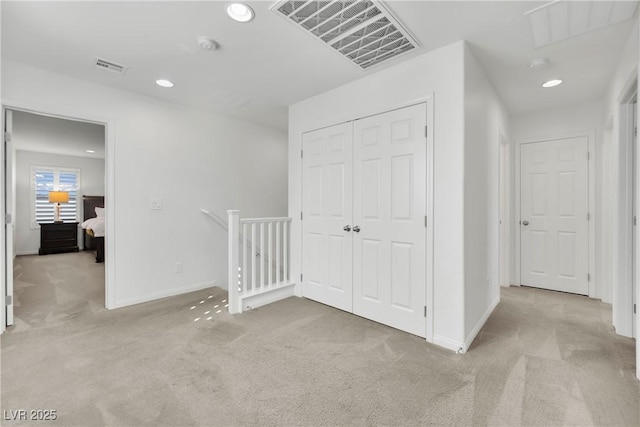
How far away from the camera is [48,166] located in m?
6.76

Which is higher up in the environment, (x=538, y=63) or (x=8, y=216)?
(x=538, y=63)

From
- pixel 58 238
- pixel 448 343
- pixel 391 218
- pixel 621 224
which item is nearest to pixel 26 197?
pixel 58 238

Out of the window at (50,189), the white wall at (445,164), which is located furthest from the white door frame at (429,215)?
the window at (50,189)

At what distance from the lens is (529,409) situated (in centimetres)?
158

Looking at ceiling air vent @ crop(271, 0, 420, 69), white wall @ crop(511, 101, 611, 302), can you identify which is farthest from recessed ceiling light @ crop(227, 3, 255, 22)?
white wall @ crop(511, 101, 611, 302)

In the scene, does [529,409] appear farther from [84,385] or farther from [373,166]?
[84,385]

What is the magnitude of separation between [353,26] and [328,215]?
174cm

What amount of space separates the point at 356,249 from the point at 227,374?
1.55 m

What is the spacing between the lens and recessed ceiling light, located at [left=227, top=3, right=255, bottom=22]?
71.6 inches

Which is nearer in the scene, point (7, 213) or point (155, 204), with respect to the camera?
point (7, 213)

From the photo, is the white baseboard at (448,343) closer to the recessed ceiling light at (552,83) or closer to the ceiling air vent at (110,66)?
the recessed ceiling light at (552,83)

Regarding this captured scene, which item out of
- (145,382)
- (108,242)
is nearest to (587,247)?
(145,382)

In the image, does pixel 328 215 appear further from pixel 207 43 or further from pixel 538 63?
pixel 538 63

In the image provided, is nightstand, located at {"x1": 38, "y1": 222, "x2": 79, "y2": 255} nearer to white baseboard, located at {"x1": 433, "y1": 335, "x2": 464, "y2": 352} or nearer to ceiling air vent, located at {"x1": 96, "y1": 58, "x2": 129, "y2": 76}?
ceiling air vent, located at {"x1": 96, "y1": 58, "x2": 129, "y2": 76}
